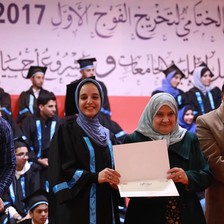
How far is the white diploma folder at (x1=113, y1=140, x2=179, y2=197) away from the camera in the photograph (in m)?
3.14

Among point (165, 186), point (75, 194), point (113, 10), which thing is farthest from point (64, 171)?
point (113, 10)

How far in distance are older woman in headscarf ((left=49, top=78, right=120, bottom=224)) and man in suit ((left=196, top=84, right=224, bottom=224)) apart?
608 mm

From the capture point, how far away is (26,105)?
7715 millimetres

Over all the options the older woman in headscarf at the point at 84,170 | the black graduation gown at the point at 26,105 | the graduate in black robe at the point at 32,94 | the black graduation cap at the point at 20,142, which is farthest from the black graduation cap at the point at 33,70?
the older woman in headscarf at the point at 84,170

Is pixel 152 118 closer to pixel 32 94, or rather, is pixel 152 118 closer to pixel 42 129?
pixel 42 129

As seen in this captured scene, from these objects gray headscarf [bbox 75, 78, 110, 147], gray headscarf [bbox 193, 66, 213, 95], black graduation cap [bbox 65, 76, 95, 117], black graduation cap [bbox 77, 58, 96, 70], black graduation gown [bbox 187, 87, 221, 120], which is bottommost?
gray headscarf [bbox 75, 78, 110, 147]

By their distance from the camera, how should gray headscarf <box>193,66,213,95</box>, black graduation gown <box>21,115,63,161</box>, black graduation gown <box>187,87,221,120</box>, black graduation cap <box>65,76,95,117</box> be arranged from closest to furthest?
black graduation cap <box>65,76,95,117</box> < black graduation gown <box>21,115,63,161</box> < black graduation gown <box>187,87,221,120</box> < gray headscarf <box>193,66,213,95</box>

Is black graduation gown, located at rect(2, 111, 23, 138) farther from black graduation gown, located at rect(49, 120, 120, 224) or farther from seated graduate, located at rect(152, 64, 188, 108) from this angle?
black graduation gown, located at rect(49, 120, 120, 224)

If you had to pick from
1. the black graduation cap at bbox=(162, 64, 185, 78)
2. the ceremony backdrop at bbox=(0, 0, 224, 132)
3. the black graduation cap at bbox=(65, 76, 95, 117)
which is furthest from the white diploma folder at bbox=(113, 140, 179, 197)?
the black graduation cap at bbox=(162, 64, 185, 78)

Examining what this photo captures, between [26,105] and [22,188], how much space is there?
1.27 m

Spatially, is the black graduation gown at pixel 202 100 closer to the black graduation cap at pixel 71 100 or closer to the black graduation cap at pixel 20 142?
the black graduation cap at pixel 20 142

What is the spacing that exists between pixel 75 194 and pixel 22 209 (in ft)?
12.5

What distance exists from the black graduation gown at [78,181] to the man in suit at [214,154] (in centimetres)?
62

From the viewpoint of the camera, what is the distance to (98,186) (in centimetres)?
327
